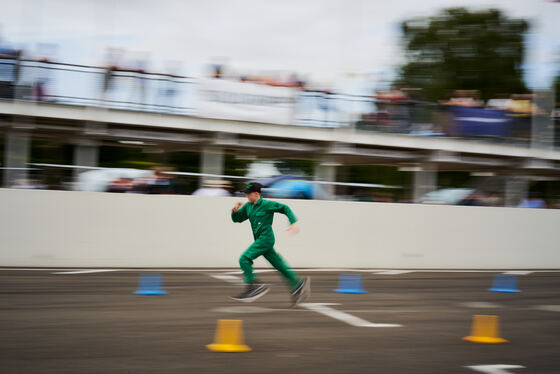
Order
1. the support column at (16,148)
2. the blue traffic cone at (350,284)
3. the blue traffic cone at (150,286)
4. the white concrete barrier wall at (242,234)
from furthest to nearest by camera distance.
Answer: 1. the support column at (16,148)
2. the white concrete barrier wall at (242,234)
3. the blue traffic cone at (350,284)
4. the blue traffic cone at (150,286)

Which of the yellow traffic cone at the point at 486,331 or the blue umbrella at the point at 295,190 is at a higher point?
the blue umbrella at the point at 295,190

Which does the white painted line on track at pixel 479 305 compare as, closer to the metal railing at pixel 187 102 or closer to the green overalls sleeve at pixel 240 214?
the green overalls sleeve at pixel 240 214

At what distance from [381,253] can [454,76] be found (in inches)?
1167

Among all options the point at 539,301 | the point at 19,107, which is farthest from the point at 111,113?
the point at 539,301

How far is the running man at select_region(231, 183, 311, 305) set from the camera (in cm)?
877

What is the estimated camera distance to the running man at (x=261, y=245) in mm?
8773

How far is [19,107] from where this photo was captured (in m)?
15.2

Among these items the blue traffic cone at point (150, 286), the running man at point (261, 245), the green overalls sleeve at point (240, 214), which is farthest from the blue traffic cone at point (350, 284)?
the blue traffic cone at point (150, 286)

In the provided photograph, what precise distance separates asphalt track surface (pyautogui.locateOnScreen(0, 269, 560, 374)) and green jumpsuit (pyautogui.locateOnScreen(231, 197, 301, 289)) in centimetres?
54

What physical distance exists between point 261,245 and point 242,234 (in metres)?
5.83

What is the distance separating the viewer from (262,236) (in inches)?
349

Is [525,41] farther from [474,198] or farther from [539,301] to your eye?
[539,301]

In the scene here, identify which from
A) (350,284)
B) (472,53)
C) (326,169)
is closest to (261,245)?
(350,284)

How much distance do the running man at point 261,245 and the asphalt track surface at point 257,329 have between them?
27cm
